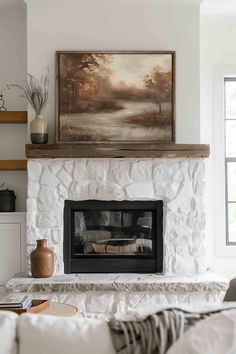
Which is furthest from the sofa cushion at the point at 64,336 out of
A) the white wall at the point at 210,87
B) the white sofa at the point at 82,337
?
the white wall at the point at 210,87

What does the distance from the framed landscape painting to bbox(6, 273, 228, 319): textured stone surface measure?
3.95 ft

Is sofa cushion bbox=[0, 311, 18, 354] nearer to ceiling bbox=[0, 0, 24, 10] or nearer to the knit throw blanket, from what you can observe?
the knit throw blanket

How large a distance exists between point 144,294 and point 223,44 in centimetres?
246

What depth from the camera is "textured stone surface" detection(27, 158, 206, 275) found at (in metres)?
4.72

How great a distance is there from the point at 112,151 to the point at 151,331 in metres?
3.09

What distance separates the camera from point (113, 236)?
485cm

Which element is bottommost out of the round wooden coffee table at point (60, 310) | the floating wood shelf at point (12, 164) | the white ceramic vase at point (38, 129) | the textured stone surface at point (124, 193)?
the round wooden coffee table at point (60, 310)

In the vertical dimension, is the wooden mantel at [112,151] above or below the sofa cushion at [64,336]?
above

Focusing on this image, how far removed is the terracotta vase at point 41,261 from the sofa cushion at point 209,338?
301 centimetres

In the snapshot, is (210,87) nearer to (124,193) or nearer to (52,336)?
(124,193)

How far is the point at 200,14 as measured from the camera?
16.8 feet

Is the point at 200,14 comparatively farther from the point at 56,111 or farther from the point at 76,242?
the point at 76,242

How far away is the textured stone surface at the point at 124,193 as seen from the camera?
15.5ft

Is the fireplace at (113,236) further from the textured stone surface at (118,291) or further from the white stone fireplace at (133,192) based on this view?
the textured stone surface at (118,291)
